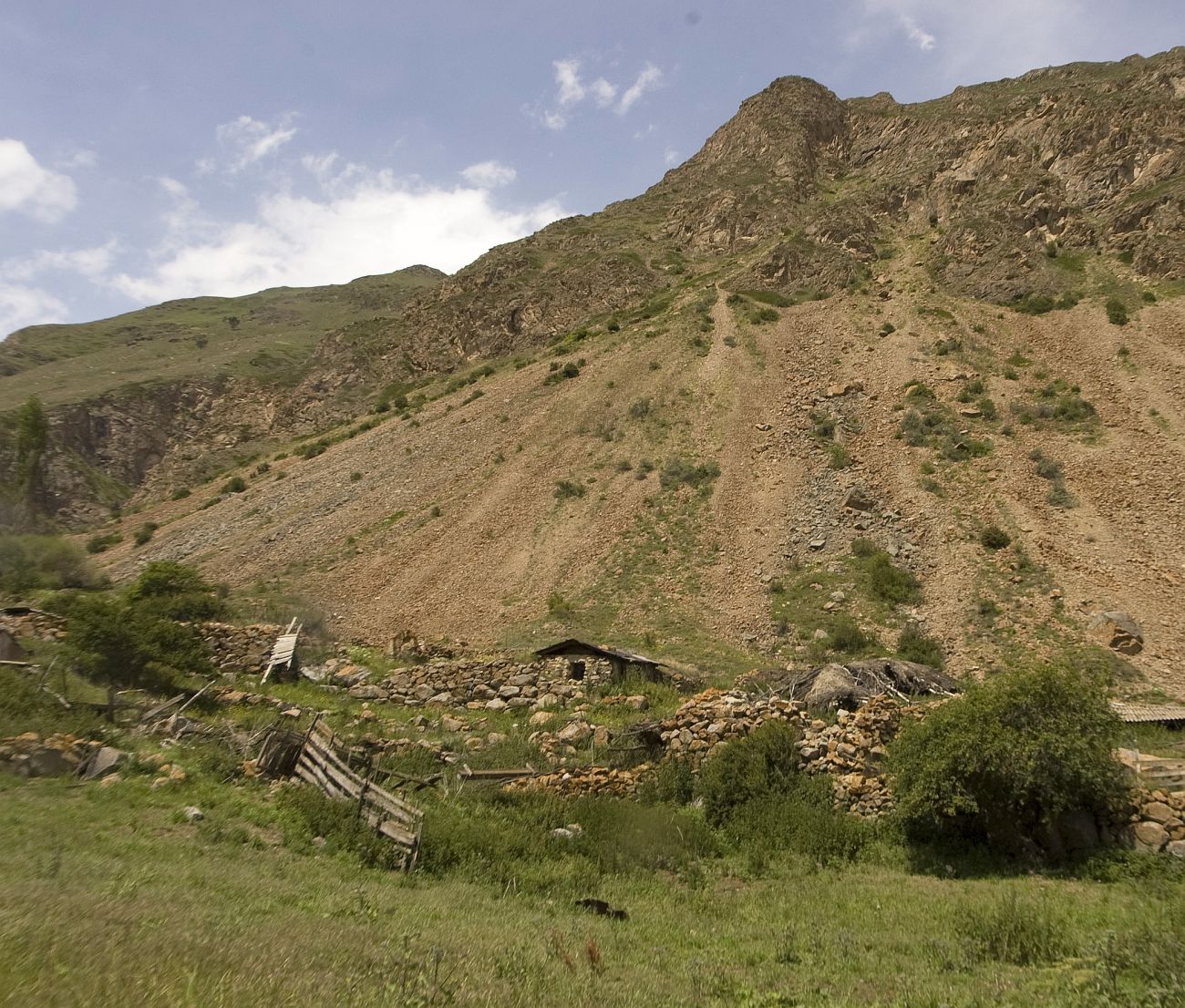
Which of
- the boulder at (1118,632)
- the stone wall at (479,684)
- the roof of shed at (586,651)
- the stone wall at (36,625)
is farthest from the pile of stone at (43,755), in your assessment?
the boulder at (1118,632)

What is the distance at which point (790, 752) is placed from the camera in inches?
479

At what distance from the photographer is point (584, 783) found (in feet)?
40.5

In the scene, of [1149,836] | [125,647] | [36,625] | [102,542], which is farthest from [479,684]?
[102,542]

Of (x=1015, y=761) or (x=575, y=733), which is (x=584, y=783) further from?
(x=1015, y=761)

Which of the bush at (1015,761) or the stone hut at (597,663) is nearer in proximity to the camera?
the bush at (1015,761)

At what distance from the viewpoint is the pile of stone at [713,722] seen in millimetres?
12945

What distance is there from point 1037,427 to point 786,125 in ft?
176

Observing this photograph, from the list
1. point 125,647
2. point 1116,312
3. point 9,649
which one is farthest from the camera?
point 1116,312

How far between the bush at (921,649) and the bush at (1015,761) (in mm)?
9167

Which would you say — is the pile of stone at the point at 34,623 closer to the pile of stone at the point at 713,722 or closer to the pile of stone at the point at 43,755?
the pile of stone at the point at 43,755

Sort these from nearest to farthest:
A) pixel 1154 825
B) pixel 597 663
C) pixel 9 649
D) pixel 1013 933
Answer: pixel 1013 933
pixel 1154 825
pixel 9 649
pixel 597 663

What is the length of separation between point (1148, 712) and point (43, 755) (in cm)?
2033

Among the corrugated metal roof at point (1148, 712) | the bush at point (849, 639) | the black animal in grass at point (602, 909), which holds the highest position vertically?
the bush at point (849, 639)

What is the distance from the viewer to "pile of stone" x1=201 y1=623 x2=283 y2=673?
1873cm
